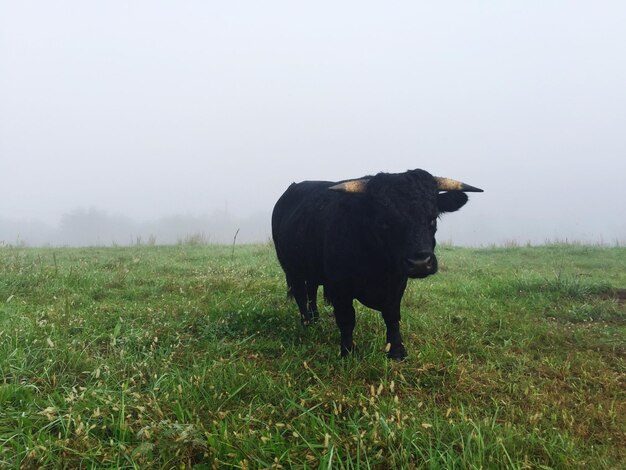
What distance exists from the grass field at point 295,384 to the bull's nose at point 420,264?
0.77 m

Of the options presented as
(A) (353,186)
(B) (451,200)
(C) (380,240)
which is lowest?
(C) (380,240)

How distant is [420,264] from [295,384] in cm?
133

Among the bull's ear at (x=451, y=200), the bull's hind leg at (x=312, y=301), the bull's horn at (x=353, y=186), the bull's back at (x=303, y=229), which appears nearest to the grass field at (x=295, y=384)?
the bull's hind leg at (x=312, y=301)

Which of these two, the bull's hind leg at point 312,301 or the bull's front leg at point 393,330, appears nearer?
the bull's front leg at point 393,330

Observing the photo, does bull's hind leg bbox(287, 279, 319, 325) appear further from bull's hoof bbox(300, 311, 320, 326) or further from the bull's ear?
the bull's ear

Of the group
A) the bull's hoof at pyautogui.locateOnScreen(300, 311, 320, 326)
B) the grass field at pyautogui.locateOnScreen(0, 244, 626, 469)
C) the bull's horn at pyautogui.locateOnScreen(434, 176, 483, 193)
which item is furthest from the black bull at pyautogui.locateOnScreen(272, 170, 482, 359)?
the bull's hoof at pyautogui.locateOnScreen(300, 311, 320, 326)

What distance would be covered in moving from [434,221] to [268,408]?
2.31 meters

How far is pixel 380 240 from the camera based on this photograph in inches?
164

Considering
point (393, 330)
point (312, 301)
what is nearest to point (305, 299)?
point (312, 301)

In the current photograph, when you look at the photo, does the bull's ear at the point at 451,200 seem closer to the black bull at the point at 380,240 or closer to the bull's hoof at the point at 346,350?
the black bull at the point at 380,240

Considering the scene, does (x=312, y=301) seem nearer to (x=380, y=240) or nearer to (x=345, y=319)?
(x=345, y=319)

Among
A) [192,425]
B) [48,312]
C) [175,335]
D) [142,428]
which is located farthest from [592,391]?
[48,312]

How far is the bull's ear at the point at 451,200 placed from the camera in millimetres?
4648

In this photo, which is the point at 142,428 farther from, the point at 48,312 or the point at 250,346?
the point at 48,312
